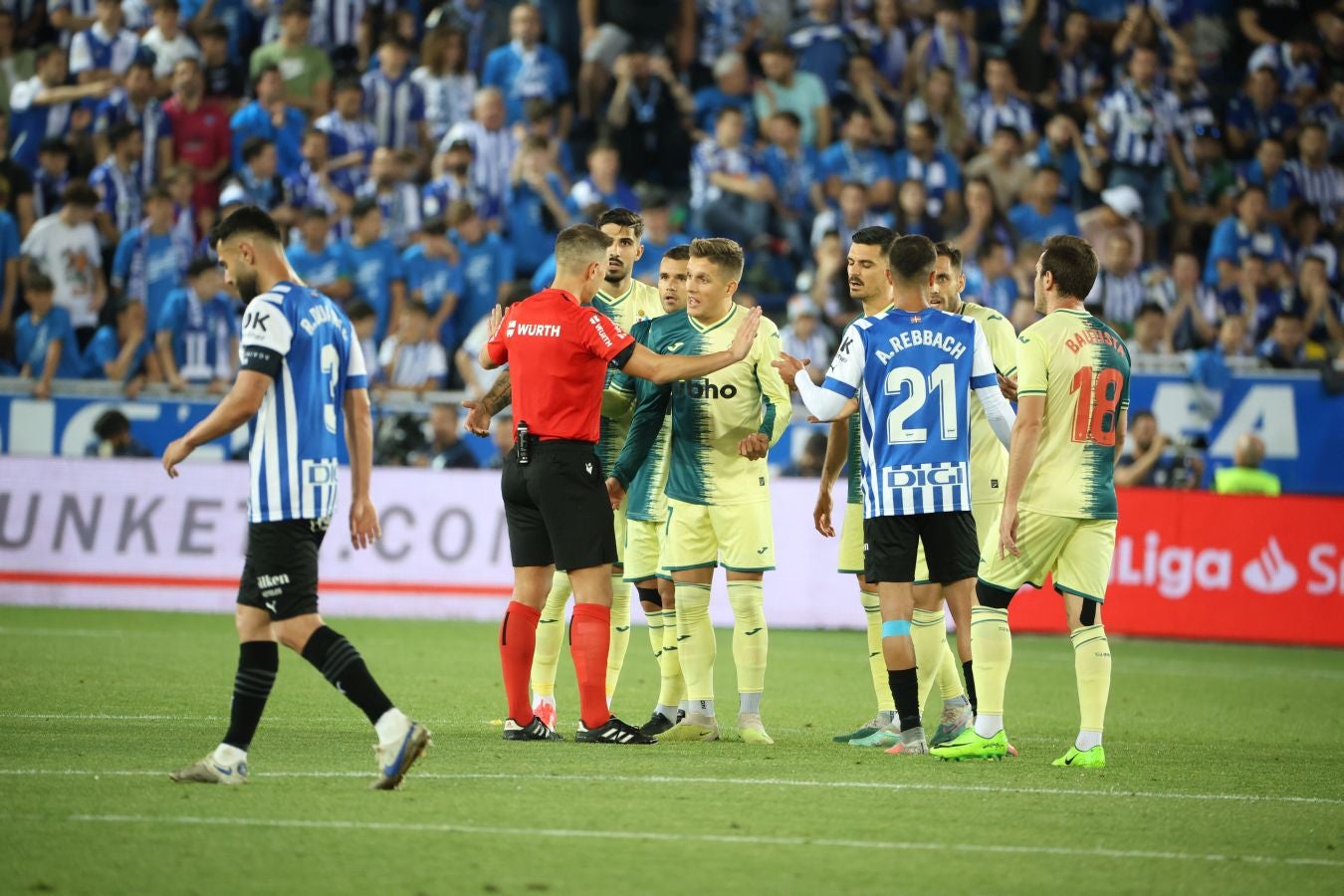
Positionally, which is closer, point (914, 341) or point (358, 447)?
point (358, 447)

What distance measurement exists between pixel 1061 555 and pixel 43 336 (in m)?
12.2

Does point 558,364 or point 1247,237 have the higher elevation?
point 1247,237

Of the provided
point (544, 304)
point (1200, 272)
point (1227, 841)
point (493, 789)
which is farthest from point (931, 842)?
point (1200, 272)

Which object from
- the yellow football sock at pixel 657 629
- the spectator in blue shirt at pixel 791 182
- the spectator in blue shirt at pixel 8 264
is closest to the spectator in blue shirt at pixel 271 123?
the spectator in blue shirt at pixel 8 264

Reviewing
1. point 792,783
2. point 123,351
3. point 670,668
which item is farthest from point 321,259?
point 792,783

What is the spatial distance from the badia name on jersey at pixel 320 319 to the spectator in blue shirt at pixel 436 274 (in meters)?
11.4

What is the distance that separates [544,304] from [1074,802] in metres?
3.39

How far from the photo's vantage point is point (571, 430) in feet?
29.1

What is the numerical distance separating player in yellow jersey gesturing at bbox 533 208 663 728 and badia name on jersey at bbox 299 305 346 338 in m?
2.59

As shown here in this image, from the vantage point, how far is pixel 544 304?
8867 millimetres

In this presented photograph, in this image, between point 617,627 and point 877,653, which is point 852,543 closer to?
point 877,653

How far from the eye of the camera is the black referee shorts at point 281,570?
23.9ft

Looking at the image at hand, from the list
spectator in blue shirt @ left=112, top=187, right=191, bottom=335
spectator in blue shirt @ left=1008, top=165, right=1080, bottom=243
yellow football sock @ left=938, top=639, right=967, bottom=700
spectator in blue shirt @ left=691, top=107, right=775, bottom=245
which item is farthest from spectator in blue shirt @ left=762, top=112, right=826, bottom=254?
yellow football sock @ left=938, top=639, right=967, bottom=700

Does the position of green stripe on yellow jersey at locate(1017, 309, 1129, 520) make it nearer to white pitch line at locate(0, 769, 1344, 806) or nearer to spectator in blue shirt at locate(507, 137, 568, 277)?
white pitch line at locate(0, 769, 1344, 806)
